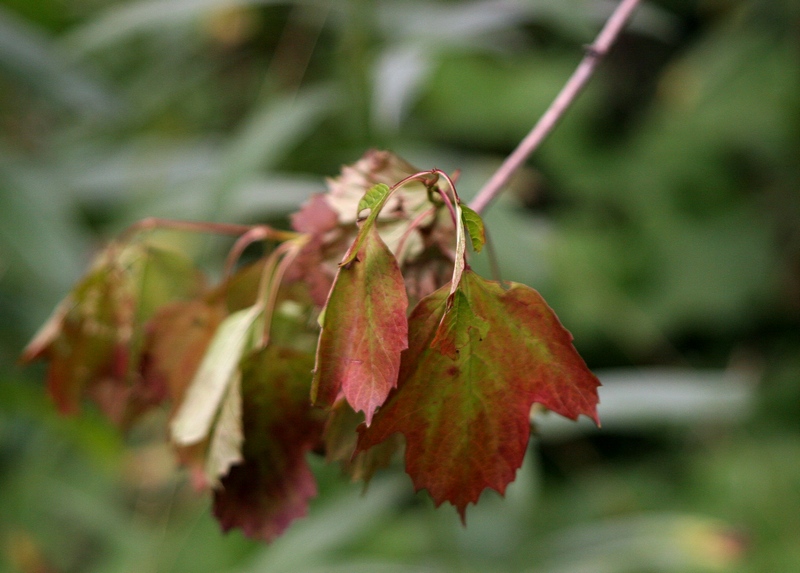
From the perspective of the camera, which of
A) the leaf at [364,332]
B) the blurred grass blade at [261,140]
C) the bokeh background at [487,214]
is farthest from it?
the bokeh background at [487,214]

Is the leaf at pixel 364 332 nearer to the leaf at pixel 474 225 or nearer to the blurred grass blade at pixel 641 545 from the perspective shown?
the leaf at pixel 474 225

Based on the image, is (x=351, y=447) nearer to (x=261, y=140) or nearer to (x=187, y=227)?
(x=187, y=227)

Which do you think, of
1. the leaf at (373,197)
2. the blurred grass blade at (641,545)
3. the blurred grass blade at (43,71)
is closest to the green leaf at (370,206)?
the leaf at (373,197)

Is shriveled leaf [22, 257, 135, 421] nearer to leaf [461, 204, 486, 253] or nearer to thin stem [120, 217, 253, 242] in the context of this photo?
thin stem [120, 217, 253, 242]

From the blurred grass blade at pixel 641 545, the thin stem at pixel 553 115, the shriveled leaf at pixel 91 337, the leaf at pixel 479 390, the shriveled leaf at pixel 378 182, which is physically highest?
the thin stem at pixel 553 115

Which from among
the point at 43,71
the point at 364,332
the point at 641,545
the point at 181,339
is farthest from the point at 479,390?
the point at 43,71

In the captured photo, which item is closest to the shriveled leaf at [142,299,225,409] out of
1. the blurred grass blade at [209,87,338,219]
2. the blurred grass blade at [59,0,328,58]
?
the blurred grass blade at [209,87,338,219]

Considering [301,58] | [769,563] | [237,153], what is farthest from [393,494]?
[301,58]
